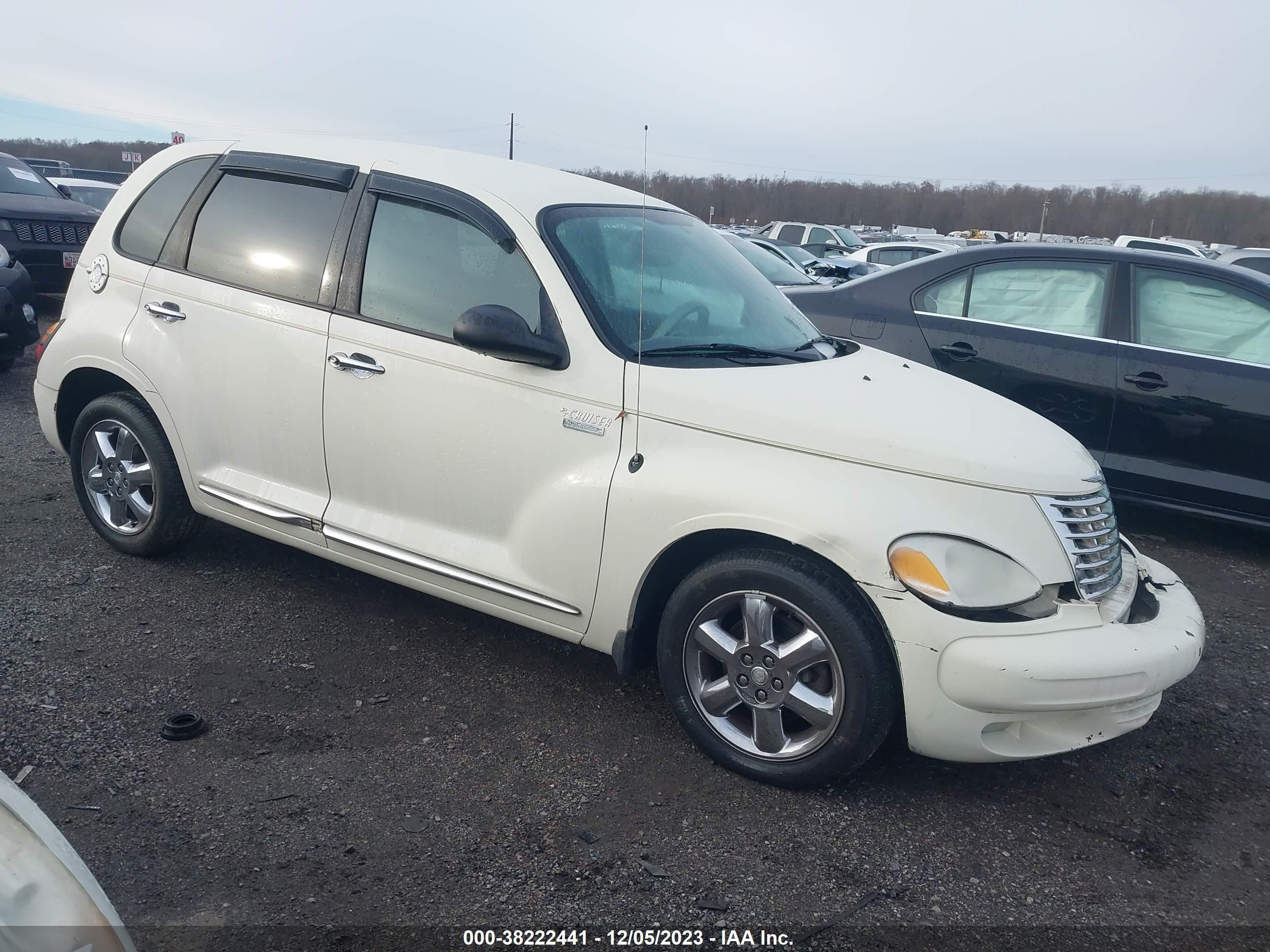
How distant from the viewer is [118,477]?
440cm

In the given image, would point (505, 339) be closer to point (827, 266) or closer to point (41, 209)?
point (41, 209)

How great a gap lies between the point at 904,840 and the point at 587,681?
1323 mm

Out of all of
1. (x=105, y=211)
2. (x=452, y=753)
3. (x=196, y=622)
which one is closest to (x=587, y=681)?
(x=452, y=753)

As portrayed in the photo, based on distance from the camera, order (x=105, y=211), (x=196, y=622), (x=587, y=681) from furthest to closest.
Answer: (x=105, y=211) < (x=196, y=622) < (x=587, y=681)

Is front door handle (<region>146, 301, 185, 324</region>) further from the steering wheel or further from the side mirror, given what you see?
the steering wheel

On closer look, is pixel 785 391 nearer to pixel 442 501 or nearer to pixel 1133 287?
pixel 442 501

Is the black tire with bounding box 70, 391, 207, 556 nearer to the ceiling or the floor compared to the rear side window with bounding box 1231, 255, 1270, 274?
nearer to the floor

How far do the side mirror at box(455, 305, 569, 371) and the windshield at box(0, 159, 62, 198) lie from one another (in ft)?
31.8

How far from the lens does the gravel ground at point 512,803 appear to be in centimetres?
250

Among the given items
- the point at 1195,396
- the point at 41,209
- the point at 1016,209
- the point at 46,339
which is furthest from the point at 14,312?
the point at 1016,209

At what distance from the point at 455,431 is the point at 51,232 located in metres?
8.84

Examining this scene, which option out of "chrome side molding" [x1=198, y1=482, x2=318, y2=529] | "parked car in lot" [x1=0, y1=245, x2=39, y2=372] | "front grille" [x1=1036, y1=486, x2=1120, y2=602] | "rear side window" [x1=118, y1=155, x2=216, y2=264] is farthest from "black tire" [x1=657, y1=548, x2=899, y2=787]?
"parked car in lot" [x1=0, y1=245, x2=39, y2=372]

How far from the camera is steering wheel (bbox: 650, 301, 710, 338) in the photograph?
11.2 ft

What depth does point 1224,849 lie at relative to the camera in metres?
2.90
